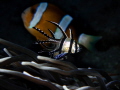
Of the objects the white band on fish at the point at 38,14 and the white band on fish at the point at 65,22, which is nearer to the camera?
the white band on fish at the point at 65,22

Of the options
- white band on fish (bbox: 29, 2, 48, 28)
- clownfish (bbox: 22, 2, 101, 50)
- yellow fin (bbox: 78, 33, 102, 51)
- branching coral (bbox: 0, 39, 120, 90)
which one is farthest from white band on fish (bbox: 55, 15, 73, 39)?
branching coral (bbox: 0, 39, 120, 90)

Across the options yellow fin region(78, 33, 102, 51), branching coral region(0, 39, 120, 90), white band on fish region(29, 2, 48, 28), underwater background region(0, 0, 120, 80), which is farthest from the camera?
white band on fish region(29, 2, 48, 28)

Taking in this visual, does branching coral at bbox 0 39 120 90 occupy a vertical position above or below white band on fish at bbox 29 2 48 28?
below

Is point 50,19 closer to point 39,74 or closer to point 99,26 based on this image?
point 99,26

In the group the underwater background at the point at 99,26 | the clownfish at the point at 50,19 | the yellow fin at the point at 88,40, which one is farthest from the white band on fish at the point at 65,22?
the yellow fin at the point at 88,40

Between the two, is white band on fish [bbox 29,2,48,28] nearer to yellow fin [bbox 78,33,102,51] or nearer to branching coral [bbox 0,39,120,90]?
yellow fin [bbox 78,33,102,51]

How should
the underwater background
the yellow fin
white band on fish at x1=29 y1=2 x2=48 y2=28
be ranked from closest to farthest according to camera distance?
the underwater background → the yellow fin → white band on fish at x1=29 y1=2 x2=48 y2=28

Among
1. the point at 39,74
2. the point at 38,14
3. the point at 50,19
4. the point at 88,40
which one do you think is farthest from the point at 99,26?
the point at 39,74

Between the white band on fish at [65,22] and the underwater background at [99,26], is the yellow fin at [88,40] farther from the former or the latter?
the white band on fish at [65,22]
